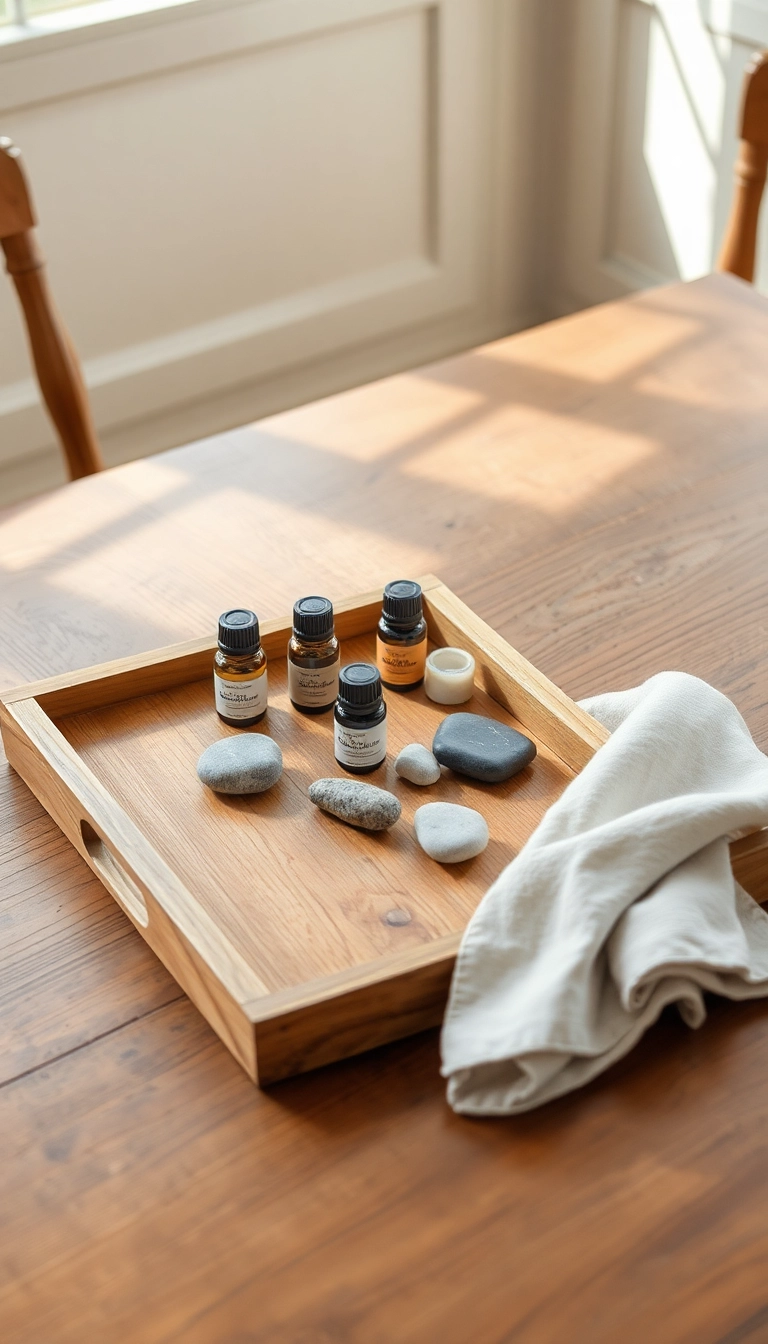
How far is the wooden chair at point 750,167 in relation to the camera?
1.62 m

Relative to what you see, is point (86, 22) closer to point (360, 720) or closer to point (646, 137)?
point (646, 137)

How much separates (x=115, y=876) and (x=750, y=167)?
1.23 meters

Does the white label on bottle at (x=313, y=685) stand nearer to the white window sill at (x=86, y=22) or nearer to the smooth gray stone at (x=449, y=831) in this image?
the smooth gray stone at (x=449, y=831)

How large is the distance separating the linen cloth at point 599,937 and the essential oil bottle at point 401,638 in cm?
20

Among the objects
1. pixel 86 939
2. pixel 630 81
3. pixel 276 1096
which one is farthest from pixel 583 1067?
pixel 630 81

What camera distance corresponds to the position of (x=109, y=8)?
2.31 m

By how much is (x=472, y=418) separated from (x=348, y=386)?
61.6 inches

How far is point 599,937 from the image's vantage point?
810 millimetres

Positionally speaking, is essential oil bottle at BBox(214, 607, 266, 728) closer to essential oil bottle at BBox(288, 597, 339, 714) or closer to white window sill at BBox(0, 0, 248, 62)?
essential oil bottle at BBox(288, 597, 339, 714)

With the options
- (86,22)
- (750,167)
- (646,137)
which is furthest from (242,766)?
(646,137)

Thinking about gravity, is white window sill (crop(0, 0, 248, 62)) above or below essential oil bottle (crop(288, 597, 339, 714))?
above

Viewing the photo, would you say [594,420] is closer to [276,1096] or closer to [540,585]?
[540,585]

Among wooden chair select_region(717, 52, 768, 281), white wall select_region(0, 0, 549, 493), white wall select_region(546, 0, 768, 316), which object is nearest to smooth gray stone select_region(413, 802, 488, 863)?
wooden chair select_region(717, 52, 768, 281)

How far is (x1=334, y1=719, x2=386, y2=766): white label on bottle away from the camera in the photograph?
98 cm
